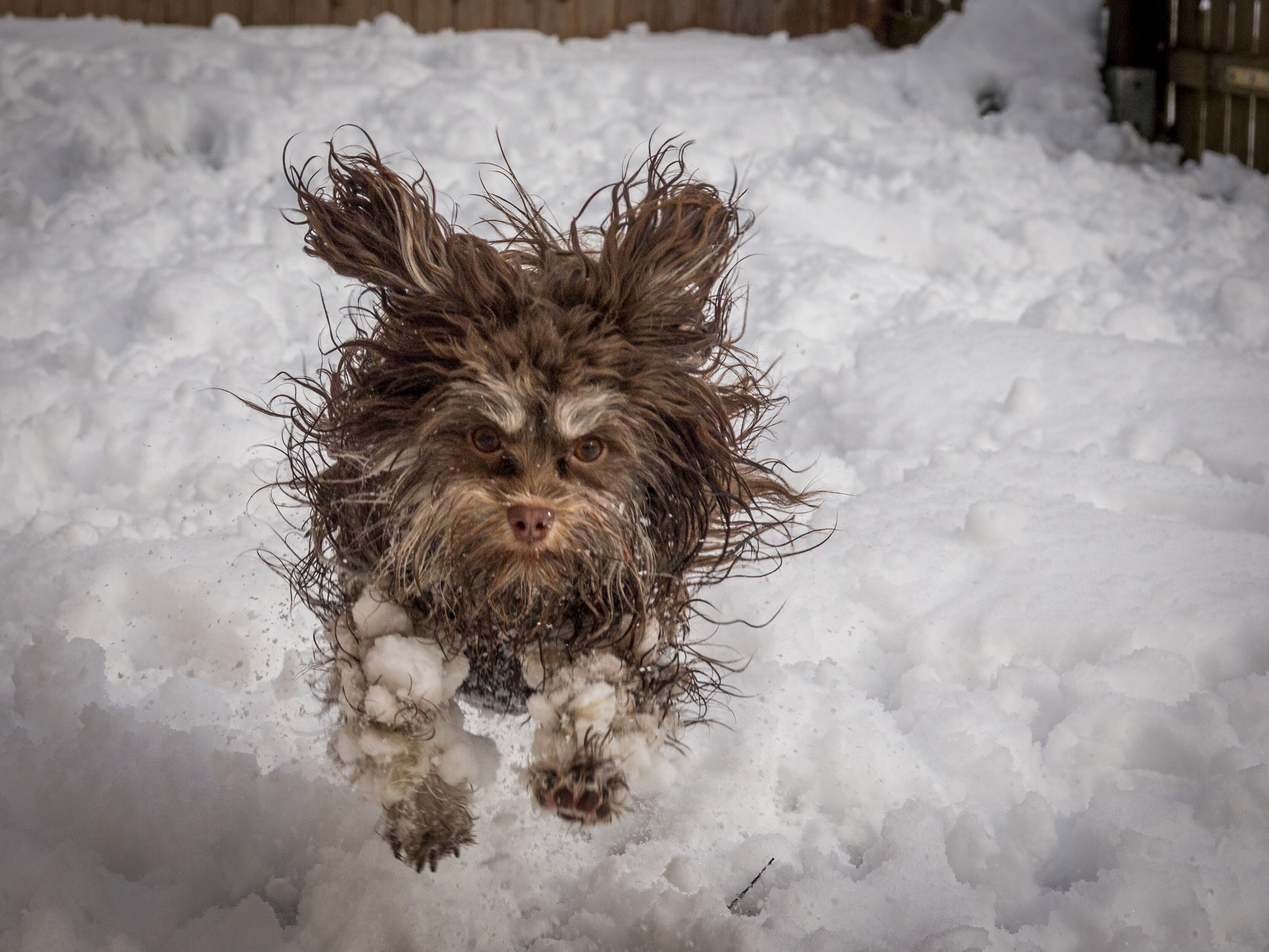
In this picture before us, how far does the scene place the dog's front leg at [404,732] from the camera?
2.07 meters

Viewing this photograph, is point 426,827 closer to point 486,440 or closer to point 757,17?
point 486,440

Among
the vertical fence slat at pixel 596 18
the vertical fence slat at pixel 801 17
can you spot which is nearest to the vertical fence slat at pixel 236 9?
the vertical fence slat at pixel 596 18

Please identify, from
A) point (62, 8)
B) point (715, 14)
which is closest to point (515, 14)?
point (715, 14)

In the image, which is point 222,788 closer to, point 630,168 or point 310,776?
point 310,776

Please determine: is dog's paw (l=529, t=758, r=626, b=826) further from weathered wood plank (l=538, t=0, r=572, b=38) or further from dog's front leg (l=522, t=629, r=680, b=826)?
weathered wood plank (l=538, t=0, r=572, b=38)

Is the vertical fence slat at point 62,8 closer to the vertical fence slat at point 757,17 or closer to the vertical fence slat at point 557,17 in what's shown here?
the vertical fence slat at point 557,17

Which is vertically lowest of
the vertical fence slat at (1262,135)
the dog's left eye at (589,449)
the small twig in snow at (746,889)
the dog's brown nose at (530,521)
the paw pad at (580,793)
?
the small twig in snow at (746,889)

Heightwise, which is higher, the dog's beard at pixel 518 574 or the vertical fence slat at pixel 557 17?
the vertical fence slat at pixel 557 17

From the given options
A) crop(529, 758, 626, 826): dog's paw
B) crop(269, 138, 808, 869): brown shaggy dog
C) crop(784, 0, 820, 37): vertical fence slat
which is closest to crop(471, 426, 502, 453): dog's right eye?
crop(269, 138, 808, 869): brown shaggy dog

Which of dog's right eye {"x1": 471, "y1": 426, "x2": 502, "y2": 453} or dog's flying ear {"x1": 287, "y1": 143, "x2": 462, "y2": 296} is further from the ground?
dog's flying ear {"x1": 287, "y1": 143, "x2": 462, "y2": 296}

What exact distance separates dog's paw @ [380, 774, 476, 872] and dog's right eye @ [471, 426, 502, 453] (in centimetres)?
68

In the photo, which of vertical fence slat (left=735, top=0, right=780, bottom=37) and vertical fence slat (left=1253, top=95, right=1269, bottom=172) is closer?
vertical fence slat (left=1253, top=95, right=1269, bottom=172)

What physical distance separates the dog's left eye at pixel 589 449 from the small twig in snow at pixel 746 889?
2.88ft

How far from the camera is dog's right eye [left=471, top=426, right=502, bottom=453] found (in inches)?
73.9
